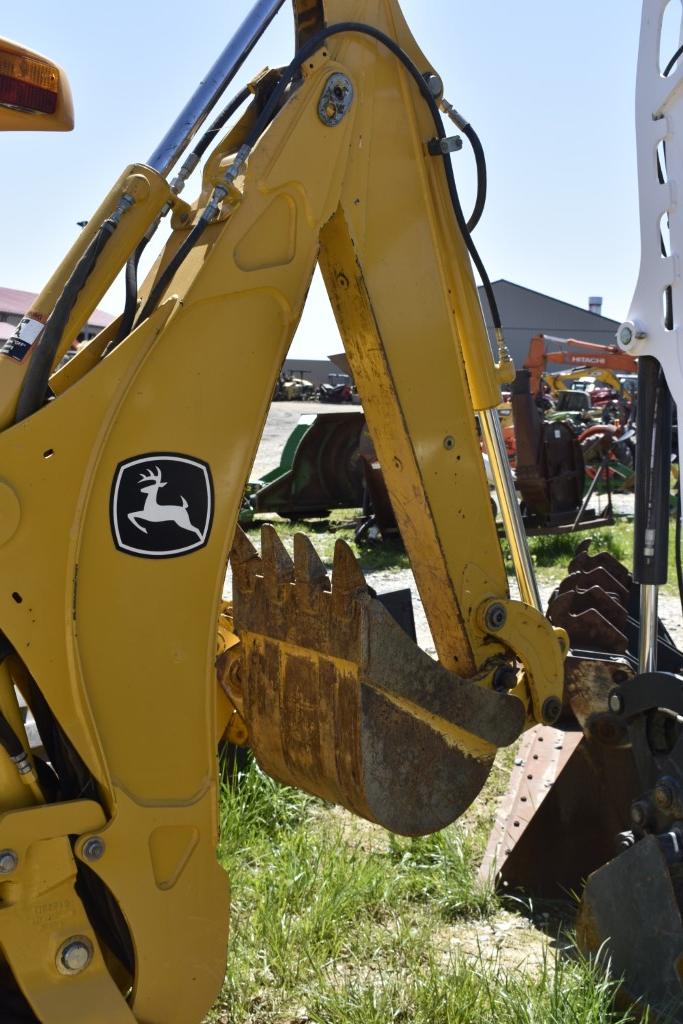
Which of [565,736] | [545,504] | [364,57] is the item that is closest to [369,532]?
[545,504]

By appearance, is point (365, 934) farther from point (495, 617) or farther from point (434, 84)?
point (434, 84)

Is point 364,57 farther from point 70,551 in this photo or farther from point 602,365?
point 602,365

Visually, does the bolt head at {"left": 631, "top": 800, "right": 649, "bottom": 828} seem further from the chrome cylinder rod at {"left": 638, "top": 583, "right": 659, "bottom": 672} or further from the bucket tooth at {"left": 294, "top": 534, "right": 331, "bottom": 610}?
the bucket tooth at {"left": 294, "top": 534, "right": 331, "bottom": 610}

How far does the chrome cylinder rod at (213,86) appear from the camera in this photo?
6.97ft

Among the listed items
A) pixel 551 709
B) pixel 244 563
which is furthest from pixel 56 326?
pixel 551 709

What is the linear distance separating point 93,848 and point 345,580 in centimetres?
80

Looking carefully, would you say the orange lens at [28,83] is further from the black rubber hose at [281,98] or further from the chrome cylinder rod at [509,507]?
the chrome cylinder rod at [509,507]

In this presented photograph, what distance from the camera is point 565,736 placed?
12.3 feet

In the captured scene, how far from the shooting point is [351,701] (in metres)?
2.46

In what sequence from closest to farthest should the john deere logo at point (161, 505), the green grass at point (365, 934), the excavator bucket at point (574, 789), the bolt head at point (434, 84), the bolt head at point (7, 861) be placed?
the bolt head at point (7, 861) < the john deere logo at point (161, 505) < the bolt head at point (434, 84) < the green grass at point (365, 934) < the excavator bucket at point (574, 789)

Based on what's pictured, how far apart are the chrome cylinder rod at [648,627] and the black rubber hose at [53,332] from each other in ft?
5.85

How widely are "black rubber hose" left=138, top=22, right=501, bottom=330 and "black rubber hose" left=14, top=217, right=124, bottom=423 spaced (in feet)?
0.49

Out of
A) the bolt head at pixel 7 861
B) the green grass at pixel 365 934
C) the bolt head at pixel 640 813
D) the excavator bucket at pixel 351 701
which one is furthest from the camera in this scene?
the bolt head at pixel 640 813

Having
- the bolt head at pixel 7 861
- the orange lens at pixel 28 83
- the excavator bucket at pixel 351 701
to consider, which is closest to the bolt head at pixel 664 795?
the excavator bucket at pixel 351 701
